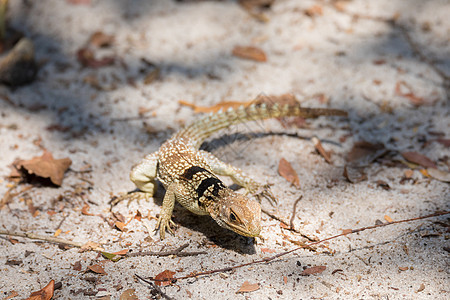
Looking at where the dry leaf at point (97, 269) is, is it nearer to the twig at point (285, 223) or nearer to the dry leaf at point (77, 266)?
the dry leaf at point (77, 266)

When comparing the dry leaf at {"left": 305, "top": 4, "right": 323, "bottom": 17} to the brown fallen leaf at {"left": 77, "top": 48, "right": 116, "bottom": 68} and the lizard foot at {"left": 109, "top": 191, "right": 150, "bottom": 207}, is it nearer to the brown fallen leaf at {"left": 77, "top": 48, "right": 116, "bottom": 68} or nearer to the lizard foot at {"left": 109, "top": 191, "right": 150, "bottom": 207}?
the brown fallen leaf at {"left": 77, "top": 48, "right": 116, "bottom": 68}

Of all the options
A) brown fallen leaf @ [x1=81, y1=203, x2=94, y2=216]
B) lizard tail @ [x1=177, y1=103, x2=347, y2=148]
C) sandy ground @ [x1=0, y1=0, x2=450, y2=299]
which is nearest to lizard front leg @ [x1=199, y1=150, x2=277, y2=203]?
sandy ground @ [x1=0, y1=0, x2=450, y2=299]

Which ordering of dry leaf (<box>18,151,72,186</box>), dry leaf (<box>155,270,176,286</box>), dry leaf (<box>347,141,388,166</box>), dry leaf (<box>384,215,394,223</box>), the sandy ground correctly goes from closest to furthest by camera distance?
dry leaf (<box>155,270,176,286</box>) < the sandy ground < dry leaf (<box>384,215,394,223</box>) < dry leaf (<box>18,151,72,186</box>) < dry leaf (<box>347,141,388,166</box>)

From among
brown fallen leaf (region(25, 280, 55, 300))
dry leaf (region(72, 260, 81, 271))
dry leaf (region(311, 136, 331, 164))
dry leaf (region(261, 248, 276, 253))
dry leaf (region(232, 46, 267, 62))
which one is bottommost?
dry leaf (region(72, 260, 81, 271))

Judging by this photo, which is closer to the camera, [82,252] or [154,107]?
[82,252]

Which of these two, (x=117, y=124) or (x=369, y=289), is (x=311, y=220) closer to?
(x=369, y=289)

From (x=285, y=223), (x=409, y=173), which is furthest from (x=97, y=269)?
(x=409, y=173)

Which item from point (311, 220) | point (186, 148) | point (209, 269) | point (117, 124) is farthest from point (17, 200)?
point (311, 220)

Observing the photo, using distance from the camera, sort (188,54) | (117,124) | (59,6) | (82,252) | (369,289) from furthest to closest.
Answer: (59,6) < (188,54) < (117,124) < (82,252) < (369,289)
